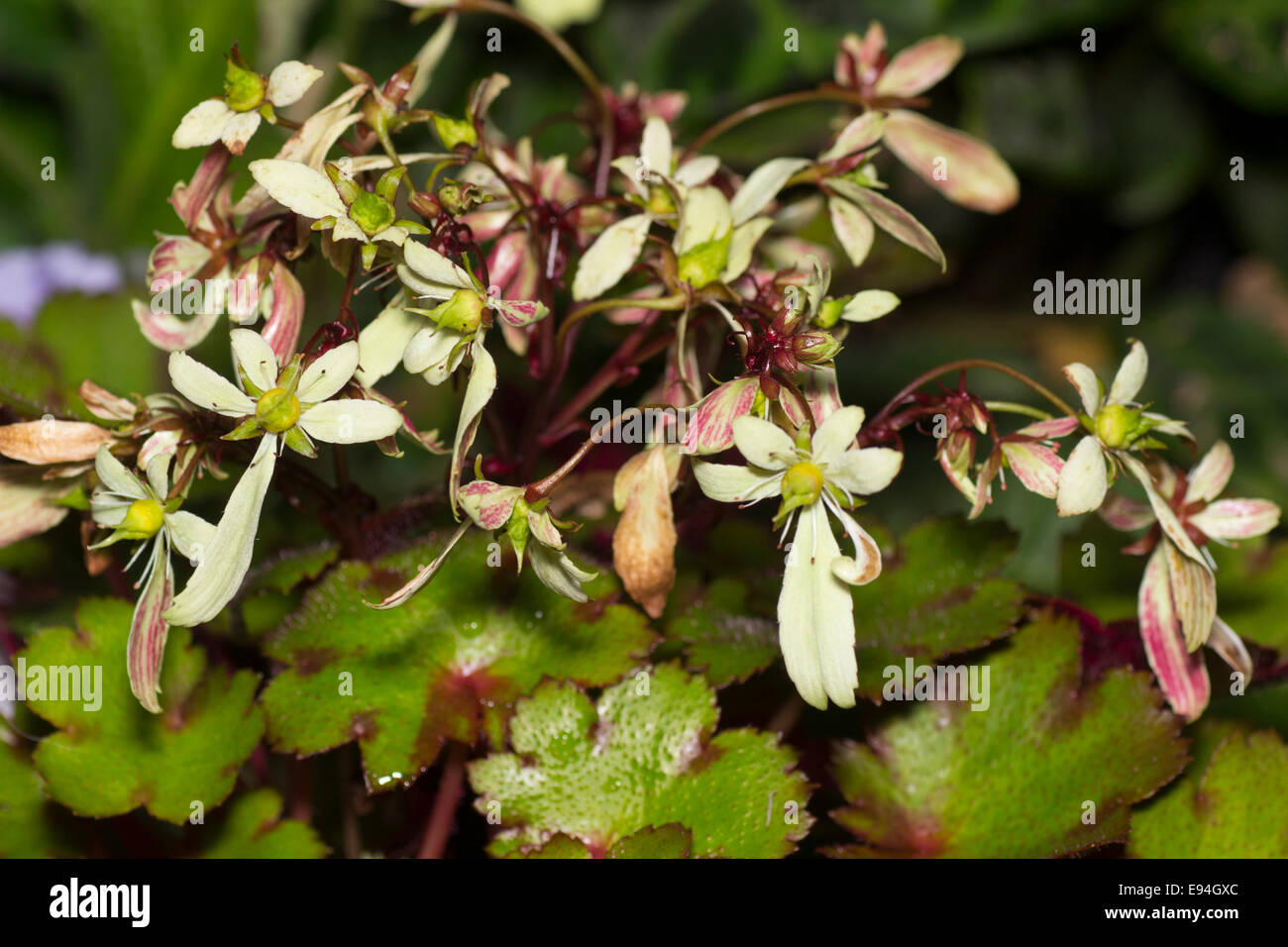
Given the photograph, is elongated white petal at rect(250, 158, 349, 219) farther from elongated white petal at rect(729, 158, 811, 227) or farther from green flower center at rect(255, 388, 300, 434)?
elongated white petal at rect(729, 158, 811, 227)

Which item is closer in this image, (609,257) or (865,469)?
(865,469)

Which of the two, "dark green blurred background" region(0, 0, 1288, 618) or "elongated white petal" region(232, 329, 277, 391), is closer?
"elongated white petal" region(232, 329, 277, 391)

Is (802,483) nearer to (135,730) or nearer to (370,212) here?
(370,212)

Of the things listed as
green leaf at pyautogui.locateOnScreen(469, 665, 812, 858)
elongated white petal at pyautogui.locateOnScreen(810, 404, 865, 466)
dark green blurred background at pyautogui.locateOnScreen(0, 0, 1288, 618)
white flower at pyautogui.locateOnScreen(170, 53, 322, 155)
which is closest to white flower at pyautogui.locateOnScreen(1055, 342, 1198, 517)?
elongated white petal at pyautogui.locateOnScreen(810, 404, 865, 466)

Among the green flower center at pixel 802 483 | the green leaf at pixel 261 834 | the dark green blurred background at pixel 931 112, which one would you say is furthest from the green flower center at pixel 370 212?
the dark green blurred background at pixel 931 112

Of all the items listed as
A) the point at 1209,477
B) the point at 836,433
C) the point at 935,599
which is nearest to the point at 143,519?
the point at 836,433

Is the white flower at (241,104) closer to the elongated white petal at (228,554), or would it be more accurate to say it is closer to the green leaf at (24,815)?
the elongated white petal at (228,554)
